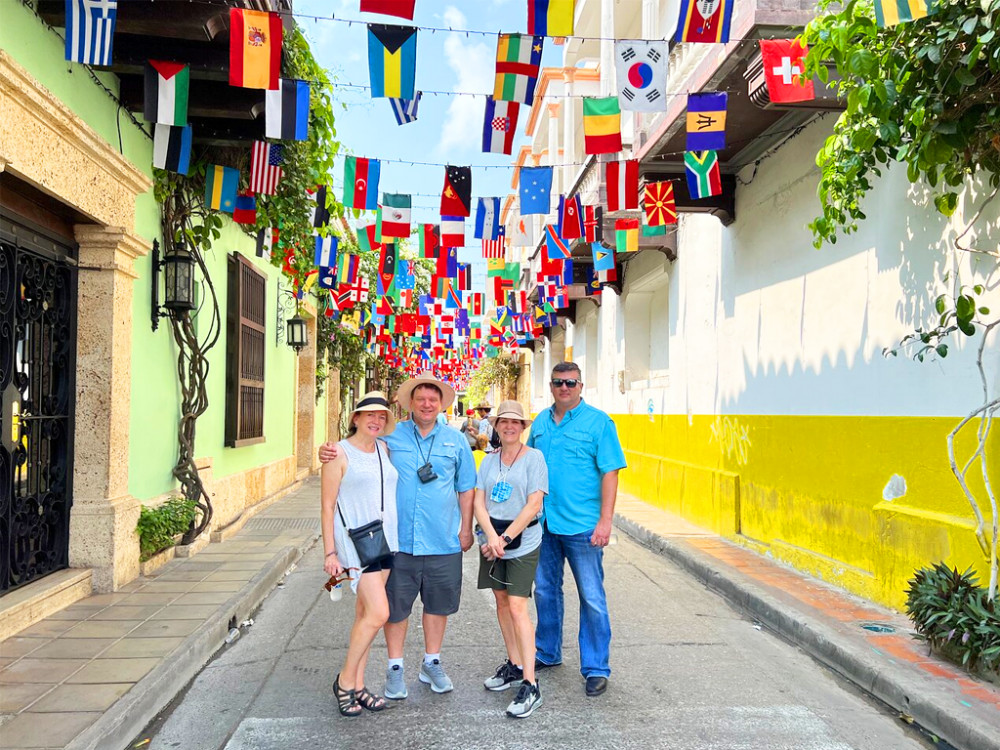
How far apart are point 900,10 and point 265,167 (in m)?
6.08

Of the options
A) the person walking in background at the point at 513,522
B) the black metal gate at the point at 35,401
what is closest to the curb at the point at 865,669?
the person walking in background at the point at 513,522

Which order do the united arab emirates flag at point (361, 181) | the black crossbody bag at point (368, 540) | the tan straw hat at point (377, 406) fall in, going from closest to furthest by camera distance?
the black crossbody bag at point (368, 540)
the tan straw hat at point (377, 406)
the united arab emirates flag at point (361, 181)

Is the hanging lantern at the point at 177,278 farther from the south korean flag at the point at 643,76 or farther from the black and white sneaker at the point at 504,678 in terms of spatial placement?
the black and white sneaker at the point at 504,678

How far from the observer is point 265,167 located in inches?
333

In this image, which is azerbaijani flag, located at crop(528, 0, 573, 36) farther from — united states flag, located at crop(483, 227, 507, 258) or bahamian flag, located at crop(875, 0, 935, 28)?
united states flag, located at crop(483, 227, 507, 258)

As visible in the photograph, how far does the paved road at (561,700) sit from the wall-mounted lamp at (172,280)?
3.43 meters

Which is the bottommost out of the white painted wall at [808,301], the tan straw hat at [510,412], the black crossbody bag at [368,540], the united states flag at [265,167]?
the black crossbody bag at [368,540]

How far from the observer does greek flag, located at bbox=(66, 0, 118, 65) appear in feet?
18.2

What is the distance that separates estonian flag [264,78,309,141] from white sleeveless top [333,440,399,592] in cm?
357

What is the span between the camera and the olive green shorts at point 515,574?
4.52 meters

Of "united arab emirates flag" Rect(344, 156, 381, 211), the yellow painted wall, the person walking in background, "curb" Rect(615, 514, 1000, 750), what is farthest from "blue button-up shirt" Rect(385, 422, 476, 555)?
"united arab emirates flag" Rect(344, 156, 381, 211)


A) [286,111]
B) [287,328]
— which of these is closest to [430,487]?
[286,111]

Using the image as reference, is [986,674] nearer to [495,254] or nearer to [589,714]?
[589,714]

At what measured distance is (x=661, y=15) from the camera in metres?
14.0
